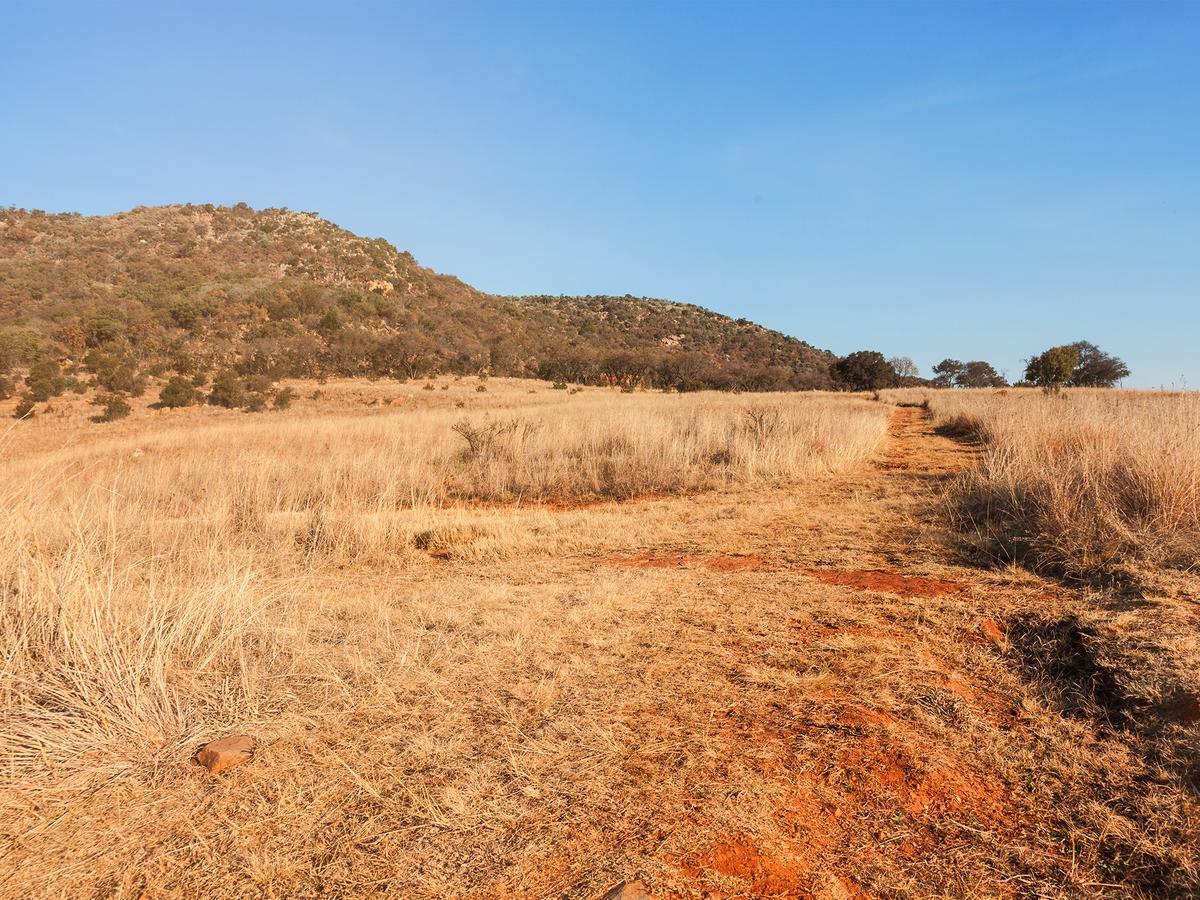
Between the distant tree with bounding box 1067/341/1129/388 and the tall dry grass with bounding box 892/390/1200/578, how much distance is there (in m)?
32.1

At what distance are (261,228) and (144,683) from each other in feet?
194

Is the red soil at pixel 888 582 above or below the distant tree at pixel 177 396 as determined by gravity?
below

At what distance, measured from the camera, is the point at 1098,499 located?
16.9 ft

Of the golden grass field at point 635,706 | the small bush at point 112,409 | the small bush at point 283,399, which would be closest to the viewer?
the golden grass field at point 635,706

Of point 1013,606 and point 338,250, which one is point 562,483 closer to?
point 1013,606

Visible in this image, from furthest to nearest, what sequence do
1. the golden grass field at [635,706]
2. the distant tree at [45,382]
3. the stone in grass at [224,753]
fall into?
the distant tree at [45,382]
the stone in grass at [224,753]
the golden grass field at [635,706]

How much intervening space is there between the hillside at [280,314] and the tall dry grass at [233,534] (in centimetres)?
1559

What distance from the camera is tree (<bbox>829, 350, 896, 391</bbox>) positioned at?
4378 centimetres

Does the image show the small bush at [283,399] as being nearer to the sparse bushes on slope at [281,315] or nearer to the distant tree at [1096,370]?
the sparse bushes on slope at [281,315]

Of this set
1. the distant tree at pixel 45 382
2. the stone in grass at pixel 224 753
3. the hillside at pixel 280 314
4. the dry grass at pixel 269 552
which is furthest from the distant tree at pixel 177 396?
the stone in grass at pixel 224 753

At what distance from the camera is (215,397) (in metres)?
21.0

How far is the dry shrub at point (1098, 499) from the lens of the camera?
15.2ft

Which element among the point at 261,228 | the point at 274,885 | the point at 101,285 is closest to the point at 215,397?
the point at 274,885

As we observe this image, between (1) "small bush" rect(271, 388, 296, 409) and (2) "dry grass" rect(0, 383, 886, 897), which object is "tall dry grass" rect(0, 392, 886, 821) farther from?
(1) "small bush" rect(271, 388, 296, 409)
